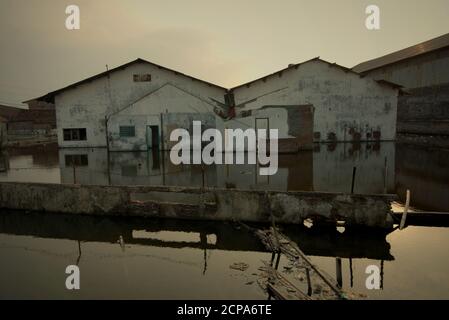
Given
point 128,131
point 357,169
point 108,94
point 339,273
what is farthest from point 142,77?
point 339,273

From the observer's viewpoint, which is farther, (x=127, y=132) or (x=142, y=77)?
(x=142, y=77)

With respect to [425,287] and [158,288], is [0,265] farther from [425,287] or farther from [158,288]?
[425,287]

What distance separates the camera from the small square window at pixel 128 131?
2430 centimetres

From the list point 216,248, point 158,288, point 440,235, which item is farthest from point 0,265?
point 440,235

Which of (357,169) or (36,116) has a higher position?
(36,116)

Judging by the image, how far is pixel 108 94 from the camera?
86.8 feet

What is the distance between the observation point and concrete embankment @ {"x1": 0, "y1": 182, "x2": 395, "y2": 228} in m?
7.84

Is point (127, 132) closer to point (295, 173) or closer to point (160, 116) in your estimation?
point (160, 116)

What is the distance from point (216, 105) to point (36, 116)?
35.9m

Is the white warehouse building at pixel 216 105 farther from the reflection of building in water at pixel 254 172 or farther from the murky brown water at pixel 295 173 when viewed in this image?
the murky brown water at pixel 295 173

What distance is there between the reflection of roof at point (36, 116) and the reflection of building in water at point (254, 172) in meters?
32.2

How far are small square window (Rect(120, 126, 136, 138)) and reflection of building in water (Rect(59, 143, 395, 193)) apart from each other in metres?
3.74

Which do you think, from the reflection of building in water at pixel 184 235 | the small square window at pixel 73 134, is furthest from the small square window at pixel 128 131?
the reflection of building in water at pixel 184 235

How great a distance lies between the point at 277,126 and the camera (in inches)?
944
